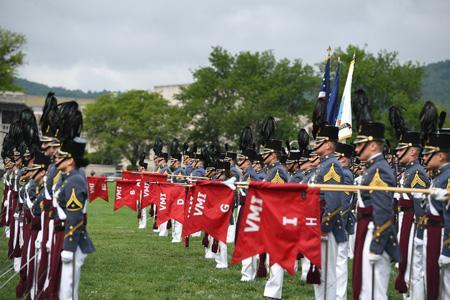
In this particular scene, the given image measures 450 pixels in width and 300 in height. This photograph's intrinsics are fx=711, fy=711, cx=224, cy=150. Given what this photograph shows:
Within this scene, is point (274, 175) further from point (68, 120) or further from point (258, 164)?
point (68, 120)

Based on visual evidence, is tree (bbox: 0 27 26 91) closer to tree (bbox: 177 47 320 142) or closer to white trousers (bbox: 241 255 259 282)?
tree (bbox: 177 47 320 142)

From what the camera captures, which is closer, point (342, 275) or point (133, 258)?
point (342, 275)

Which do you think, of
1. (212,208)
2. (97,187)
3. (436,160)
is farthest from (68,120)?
(97,187)

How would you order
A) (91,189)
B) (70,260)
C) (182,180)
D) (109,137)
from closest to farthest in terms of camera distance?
(70,260) < (182,180) < (91,189) < (109,137)

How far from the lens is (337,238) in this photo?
33.3ft

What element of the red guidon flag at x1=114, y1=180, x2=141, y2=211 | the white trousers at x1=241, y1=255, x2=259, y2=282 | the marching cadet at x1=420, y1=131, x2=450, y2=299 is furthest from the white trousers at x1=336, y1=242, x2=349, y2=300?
the red guidon flag at x1=114, y1=180, x2=141, y2=211

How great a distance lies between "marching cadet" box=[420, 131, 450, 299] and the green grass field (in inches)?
123

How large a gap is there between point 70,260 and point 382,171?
417 cm

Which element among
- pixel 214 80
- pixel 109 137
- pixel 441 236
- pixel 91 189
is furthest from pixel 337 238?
pixel 109 137

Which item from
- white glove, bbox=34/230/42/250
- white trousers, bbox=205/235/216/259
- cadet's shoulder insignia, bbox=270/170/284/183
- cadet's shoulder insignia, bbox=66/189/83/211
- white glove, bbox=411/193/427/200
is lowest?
white trousers, bbox=205/235/216/259

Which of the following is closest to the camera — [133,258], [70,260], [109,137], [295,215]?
[295,215]

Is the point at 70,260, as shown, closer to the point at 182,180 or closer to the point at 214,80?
the point at 182,180

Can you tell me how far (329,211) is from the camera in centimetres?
1002

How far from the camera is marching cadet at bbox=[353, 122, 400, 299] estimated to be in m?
8.50
